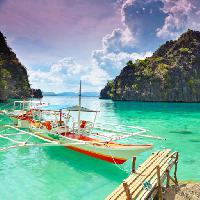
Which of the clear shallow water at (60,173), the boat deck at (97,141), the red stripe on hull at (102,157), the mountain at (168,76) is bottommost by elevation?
the clear shallow water at (60,173)

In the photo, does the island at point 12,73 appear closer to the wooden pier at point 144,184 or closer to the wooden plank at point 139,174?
the wooden plank at point 139,174

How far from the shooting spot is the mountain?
134125 millimetres

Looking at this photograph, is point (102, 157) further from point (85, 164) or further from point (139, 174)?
point (139, 174)

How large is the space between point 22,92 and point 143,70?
214ft

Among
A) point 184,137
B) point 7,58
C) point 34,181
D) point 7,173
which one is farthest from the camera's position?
point 7,58

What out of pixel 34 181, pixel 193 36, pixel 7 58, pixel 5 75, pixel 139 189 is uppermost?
pixel 193 36

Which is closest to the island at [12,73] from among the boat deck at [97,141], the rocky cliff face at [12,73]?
the rocky cliff face at [12,73]

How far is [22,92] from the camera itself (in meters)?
145

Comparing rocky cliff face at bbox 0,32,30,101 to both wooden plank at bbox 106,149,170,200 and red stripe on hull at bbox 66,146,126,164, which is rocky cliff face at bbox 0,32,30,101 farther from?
wooden plank at bbox 106,149,170,200

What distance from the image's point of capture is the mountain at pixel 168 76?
134m

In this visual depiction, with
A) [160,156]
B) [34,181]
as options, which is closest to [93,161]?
[34,181]

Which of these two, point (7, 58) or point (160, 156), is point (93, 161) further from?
point (7, 58)

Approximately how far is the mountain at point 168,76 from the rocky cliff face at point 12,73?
52.3 metres

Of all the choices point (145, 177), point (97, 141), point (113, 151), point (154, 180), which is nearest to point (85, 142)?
point (113, 151)
